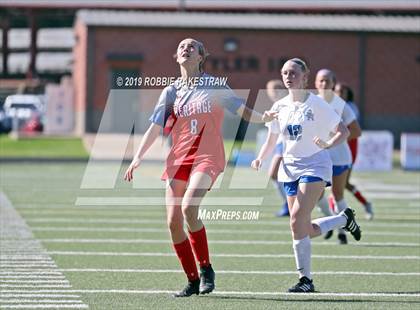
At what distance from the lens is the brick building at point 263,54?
44.8 meters

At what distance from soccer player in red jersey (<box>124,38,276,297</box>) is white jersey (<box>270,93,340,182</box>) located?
51cm

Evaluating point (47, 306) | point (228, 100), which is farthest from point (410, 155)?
point (47, 306)

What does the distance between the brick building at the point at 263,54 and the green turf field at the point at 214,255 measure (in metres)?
23.2

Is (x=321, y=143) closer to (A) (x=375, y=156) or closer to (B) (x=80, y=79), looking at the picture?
(A) (x=375, y=156)

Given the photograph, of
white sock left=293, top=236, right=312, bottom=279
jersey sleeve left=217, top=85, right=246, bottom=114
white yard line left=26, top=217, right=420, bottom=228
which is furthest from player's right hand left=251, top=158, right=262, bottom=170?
white yard line left=26, top=217, right=420, bottom=228

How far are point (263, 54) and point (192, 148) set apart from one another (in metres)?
35.8

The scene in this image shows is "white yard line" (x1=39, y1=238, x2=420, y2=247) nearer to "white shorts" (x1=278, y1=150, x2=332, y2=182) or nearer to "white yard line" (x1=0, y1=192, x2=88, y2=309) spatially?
"white yard line" (x1=0, y1=192, x2=88, y2=309)

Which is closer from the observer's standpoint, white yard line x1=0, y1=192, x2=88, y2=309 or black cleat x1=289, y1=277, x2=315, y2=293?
white yard line x1=0, y1=192, x2=88, y2=309

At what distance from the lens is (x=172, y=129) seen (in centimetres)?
981

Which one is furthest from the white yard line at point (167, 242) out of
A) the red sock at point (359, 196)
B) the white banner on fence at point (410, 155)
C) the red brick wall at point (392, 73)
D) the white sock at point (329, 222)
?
the red brick wall at point (392, 73)

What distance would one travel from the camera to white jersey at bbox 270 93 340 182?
9984mm

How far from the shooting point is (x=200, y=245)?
967cm

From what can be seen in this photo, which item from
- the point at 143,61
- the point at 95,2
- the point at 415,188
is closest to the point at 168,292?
the point at 415,188

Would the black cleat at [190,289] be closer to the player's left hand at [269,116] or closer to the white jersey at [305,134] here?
the white jersey at [305,134]
